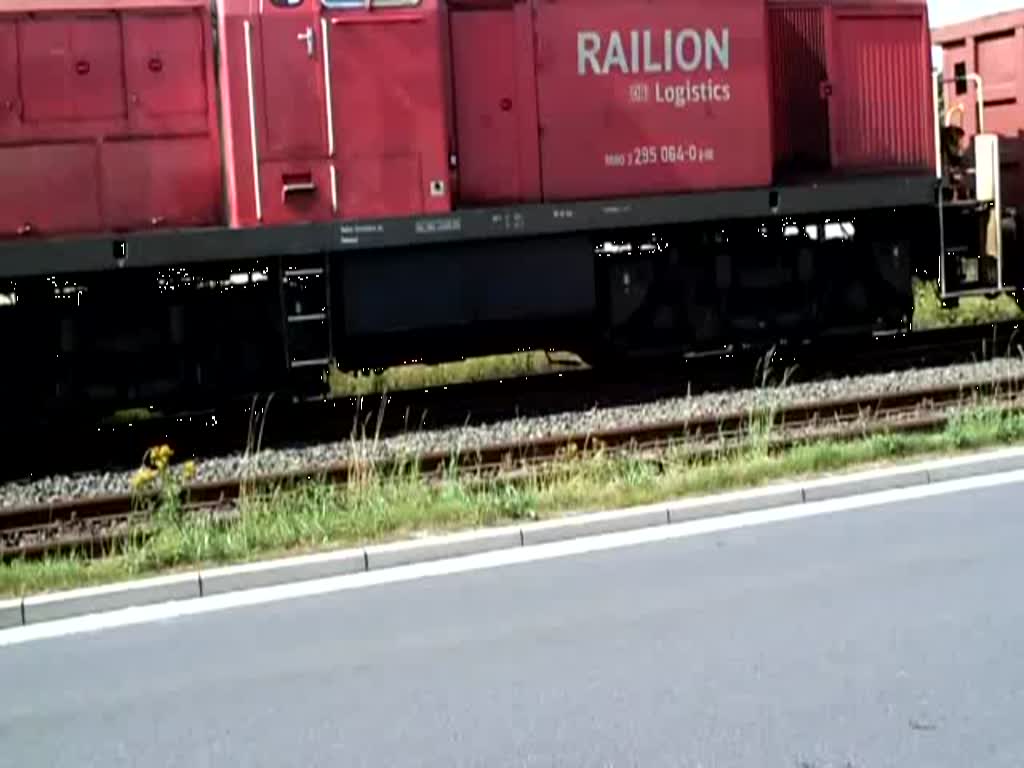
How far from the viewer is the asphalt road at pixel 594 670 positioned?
489 centimetres

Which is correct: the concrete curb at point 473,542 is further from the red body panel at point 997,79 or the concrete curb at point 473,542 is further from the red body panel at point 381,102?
the red body panel at point 997,79

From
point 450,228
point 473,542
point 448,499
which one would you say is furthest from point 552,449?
point 450,228

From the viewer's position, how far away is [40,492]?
9.95 metres

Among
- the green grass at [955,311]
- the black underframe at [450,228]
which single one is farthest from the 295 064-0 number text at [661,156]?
the green grass at [955,311]

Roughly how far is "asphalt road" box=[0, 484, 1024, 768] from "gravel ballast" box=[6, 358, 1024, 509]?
3.19 m

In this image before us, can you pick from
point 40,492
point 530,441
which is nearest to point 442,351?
point 530,441

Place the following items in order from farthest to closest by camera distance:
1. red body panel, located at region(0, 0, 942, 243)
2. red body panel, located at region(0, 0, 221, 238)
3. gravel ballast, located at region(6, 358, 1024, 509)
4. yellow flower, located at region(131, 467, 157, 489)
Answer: red body panel, located at region(0, 0, 942, 243) → red body panel, located at region(0, 0, 221, 238) → gravel ballast, located at region(6, 358, 1024, 509) → yellow flower, located at region(131, 467, 157, 489)

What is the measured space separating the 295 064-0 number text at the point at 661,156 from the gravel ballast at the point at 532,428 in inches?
90.9

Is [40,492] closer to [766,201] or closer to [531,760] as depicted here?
[531,760]

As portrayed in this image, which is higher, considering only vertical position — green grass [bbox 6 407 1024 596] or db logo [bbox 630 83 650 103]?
db logo [bbox 630 83 650 103]

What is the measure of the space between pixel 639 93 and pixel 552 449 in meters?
4.34

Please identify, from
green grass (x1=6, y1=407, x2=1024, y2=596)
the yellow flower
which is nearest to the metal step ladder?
green grass (x1=6, y1=407, x2=1024, y2=596)

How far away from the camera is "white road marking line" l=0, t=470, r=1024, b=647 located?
687 centimetres

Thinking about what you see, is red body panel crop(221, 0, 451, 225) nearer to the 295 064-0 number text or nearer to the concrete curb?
the 295 064-0 number text
